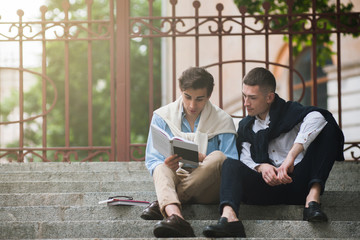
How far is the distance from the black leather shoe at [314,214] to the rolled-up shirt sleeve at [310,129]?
44 centimetres

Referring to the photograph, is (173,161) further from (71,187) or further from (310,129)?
(71,187)

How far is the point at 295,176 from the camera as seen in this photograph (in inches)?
168

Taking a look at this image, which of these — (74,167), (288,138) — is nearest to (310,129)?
(288,138)

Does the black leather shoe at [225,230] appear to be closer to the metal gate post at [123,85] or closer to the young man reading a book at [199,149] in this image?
the young man reading a book at [199,149]

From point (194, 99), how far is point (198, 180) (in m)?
0.70

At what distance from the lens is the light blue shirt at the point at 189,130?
14.7ft

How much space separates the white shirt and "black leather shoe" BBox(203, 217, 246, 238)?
2.53ft

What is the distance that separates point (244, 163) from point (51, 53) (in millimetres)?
18592

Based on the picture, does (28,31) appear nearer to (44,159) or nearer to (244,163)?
(44,159)

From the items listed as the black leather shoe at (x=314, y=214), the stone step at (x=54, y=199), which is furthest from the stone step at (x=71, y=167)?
the black leather shoe at (x=314, y=214)

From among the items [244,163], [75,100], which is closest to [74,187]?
[244,163]

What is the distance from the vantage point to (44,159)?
6.59 m

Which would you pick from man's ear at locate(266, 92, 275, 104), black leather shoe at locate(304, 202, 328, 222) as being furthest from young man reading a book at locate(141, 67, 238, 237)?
black leather shoe at locate(304, 202, 328, 222)

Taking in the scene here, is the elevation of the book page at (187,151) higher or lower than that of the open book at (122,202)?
higher
